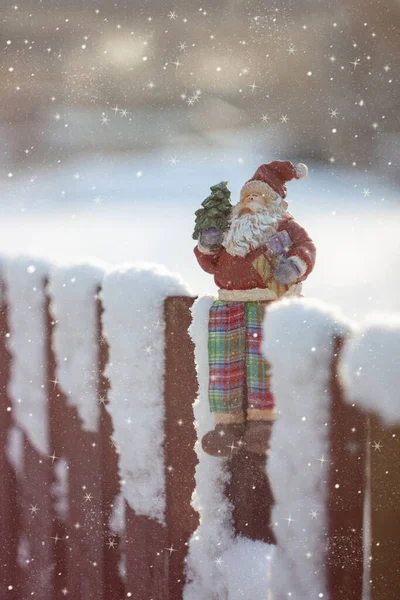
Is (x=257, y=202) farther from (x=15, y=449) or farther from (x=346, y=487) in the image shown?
(x=15, y=449)

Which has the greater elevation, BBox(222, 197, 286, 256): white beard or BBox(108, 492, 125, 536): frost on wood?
BBox(222, 197, 286, 256): white beard

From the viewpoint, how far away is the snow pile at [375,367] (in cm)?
109

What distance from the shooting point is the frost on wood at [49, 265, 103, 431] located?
155cm

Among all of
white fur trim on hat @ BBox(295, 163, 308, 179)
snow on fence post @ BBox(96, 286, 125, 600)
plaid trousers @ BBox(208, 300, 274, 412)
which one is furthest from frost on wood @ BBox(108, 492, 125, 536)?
white fur trim on hat @ BBox(295, 163, 308, 179)

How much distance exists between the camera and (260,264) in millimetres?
1342

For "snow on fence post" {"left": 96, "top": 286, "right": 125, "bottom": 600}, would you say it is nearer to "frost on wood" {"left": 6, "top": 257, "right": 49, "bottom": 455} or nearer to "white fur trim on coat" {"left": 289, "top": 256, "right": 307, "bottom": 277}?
"frost on wood" {"left": 6, "top": 257, "right": 49, "bottom": 455}

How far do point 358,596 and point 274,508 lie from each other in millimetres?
230

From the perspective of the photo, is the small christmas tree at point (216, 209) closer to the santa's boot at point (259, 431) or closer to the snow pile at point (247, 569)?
the santa's boot at point (259, 431)

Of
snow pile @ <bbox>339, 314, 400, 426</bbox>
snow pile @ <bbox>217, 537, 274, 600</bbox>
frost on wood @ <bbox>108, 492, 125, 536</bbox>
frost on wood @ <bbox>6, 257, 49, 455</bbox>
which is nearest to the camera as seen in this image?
snow pile @ <bbox>339, 314, 400, 426</bbox>

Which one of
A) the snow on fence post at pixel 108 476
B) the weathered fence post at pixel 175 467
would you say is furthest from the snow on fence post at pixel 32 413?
the weathered fence post at pixel 175 467

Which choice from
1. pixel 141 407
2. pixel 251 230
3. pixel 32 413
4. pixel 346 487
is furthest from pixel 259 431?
pixel 32 413

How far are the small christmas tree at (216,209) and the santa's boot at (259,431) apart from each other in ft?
1.40

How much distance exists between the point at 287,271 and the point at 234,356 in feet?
0.71

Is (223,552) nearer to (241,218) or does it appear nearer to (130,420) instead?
(130,420)
